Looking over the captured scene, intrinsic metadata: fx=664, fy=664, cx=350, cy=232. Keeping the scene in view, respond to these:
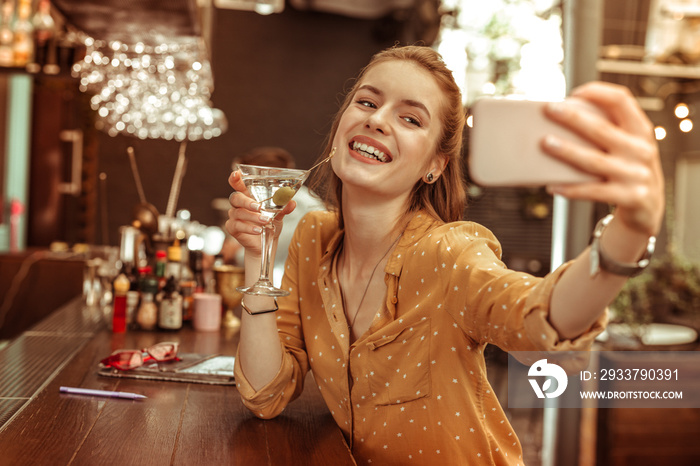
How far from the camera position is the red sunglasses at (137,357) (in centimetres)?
161

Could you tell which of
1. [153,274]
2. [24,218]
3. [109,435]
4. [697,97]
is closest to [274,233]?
[109,435]

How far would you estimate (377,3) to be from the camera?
249 inches

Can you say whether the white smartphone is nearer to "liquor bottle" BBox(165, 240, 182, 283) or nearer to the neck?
the neck

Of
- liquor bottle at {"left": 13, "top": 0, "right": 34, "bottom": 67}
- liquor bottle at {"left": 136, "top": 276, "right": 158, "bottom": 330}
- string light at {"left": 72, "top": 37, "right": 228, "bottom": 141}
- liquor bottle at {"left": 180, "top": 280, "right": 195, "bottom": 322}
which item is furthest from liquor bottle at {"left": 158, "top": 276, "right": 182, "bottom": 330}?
liquor bottle at {"left": 13, "top": 0, "right": 34, "bottom": 67}

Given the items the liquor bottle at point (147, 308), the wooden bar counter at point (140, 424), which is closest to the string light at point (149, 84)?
the liquor bottle at point (147, 308)

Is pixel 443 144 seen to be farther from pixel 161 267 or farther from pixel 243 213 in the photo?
pixel 161 267

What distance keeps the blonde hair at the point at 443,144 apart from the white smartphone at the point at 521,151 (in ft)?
2.55

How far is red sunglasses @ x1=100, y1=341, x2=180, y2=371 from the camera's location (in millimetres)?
1613

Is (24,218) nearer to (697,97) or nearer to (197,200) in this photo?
(197,200)

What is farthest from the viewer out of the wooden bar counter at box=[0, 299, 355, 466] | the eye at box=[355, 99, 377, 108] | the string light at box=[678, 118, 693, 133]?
the string light at box=[678, 118, 693, 133]

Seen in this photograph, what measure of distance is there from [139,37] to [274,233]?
218cm

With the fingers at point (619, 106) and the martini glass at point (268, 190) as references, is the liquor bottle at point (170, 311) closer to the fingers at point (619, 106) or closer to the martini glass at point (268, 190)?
the martini glass at point (268, 190)

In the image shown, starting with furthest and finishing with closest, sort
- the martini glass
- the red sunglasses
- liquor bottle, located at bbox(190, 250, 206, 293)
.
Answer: liquor bottle, located at bbox(190, 250, 206, 293), the red sunglasses, the martini glass

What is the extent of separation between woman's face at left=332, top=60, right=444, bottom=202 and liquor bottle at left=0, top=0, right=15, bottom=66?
4041 mm
